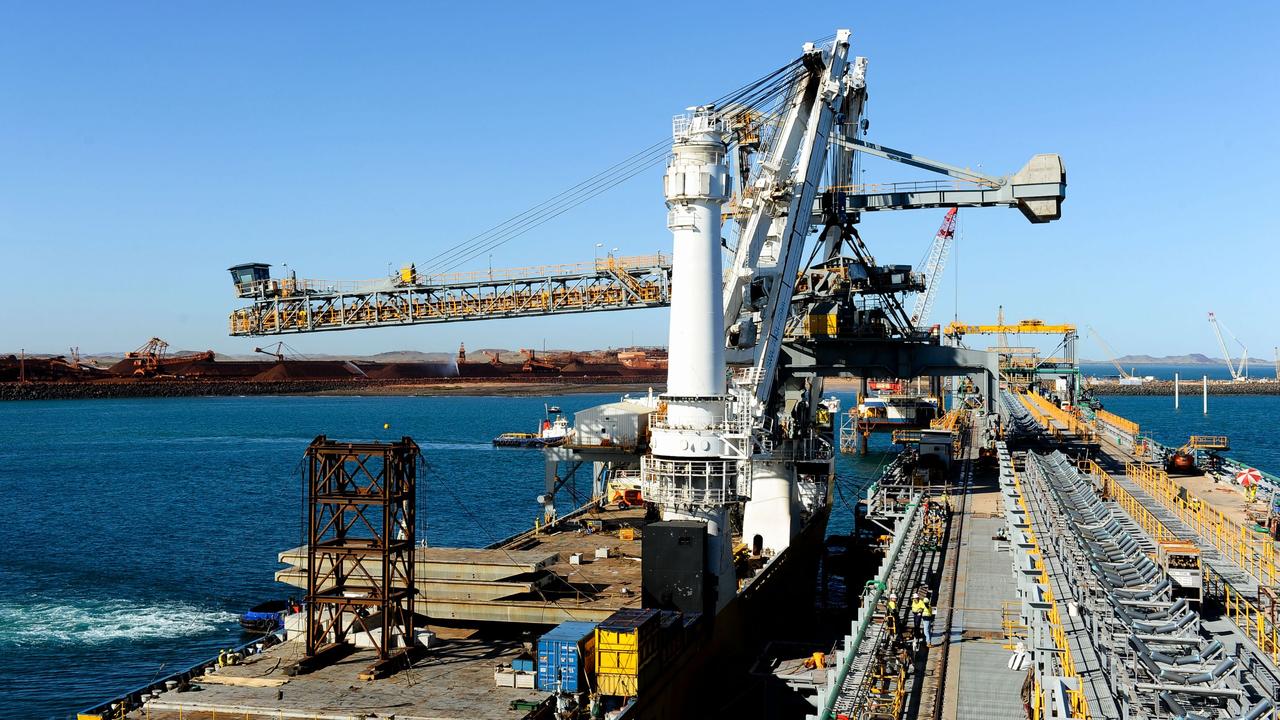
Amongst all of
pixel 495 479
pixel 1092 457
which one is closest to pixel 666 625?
pixel 1092 457

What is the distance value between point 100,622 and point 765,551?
3198cm

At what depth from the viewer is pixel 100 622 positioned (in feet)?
165

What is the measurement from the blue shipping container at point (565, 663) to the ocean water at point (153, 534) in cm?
1725

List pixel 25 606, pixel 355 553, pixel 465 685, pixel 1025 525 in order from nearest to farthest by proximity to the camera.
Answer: pixel 465 685 < pixel 355 553 < pixel 1025 525 < pixel 25 606

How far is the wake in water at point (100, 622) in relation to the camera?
4791 cm

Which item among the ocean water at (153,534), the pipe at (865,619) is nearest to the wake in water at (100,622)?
the ocean water at (153,534)

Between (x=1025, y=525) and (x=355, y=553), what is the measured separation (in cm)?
2235

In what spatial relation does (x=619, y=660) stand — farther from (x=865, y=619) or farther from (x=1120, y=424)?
(x=1120, y=424)

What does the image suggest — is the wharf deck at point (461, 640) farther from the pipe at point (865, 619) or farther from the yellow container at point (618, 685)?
A: the pipe at point (865, 619)

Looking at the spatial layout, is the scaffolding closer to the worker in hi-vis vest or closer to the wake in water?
the worker in hi-vis vest

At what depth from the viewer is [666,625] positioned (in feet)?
108

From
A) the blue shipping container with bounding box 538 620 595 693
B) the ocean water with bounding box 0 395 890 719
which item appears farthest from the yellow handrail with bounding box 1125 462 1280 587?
the ocean water with bounding box 0 395 890 719

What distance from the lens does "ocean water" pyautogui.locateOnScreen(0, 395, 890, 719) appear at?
4525 cm

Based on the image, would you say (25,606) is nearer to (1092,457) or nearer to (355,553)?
(355,553)
